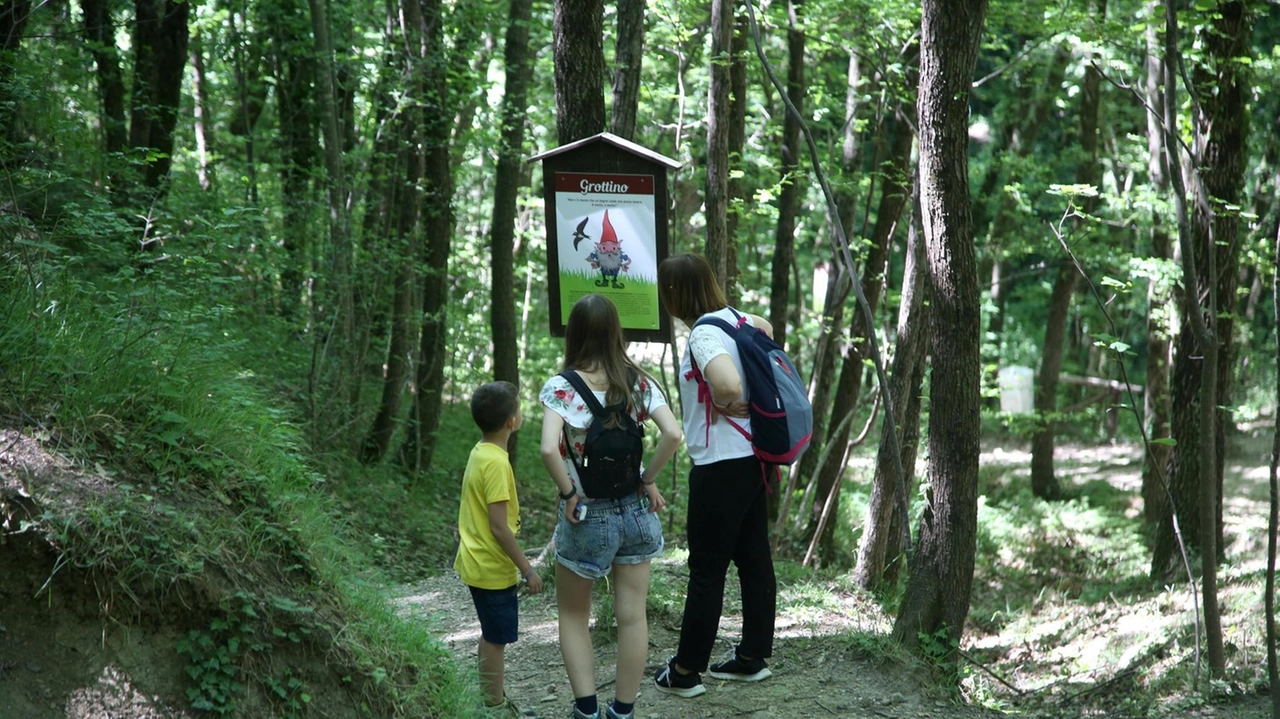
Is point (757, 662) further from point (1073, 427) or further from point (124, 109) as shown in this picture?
point (1073, 427)

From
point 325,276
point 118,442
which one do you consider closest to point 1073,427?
point 325,276

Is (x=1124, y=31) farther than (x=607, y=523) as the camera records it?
Yes

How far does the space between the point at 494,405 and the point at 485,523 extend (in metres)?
0.50

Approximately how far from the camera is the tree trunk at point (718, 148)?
8.15 meters

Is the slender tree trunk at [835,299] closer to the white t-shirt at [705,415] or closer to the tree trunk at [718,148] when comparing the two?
the tree trunk at [718,148]

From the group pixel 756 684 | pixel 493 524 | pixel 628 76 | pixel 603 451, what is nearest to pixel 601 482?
pixel 603 451

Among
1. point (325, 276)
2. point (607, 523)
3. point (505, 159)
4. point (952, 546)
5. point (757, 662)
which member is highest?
point (505, 159)

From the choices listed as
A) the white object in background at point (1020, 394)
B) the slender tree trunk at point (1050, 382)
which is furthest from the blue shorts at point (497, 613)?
the white object in background at point (1020, 394)

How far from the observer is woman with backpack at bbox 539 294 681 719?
165 inches

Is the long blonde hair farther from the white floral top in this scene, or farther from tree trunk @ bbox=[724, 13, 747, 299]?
tree trunk @ bbox=[724, 13, 747, 299]

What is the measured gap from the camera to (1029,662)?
29.8 ft

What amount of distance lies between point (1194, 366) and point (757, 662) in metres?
7.19

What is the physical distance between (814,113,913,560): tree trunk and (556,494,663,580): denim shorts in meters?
6.11

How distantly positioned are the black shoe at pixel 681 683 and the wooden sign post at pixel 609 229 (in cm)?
183
